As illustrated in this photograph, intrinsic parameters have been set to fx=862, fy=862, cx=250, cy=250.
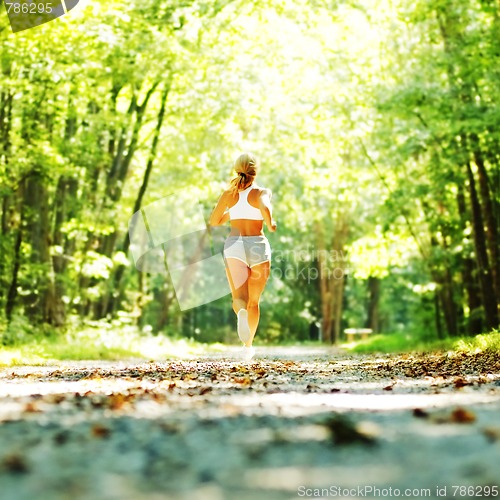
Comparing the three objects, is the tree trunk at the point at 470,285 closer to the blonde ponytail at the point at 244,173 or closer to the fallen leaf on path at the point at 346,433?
the blonde ponytail at the point at 244,173

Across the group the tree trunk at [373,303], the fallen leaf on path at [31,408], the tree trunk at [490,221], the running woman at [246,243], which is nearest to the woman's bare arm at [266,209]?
the running woman at [246,243]

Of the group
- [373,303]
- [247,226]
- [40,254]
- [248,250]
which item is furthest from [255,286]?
[373,303]

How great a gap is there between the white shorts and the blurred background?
228 inches

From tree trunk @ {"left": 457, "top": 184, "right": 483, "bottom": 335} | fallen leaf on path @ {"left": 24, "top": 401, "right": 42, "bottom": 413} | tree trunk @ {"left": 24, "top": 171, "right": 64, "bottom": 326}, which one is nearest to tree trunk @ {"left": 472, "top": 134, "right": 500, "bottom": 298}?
tree trunk @ {"left": 457, "top": 184, "right": 483, "bottom": 335}

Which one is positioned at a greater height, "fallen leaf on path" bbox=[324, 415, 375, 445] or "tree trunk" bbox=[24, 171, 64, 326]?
"tree trunk" bbox=[24, 171, 64, 326]

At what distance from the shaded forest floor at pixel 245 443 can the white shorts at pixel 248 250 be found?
407cm

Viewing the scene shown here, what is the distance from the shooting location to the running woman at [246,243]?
10125 millimetres

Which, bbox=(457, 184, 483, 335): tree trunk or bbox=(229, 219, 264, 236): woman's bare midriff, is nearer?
bbox=(229, 219, 264, 236): woman's bare midriff

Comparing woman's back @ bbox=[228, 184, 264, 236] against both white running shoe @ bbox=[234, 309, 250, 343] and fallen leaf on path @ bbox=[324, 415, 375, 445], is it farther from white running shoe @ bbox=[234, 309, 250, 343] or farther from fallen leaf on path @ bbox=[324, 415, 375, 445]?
fallen leaf on path @ bbox=[324, 415, 375, 445]

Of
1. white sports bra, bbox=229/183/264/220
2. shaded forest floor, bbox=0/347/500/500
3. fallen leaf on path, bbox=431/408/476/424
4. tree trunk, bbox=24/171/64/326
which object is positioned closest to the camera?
shaded forest floor, bbox=0/347/500/500

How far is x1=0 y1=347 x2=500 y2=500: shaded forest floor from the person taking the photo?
268 centimetres

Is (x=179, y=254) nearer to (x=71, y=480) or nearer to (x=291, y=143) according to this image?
(x=291, y=143)

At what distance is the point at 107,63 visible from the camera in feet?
65.9

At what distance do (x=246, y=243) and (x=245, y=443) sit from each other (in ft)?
22.0
